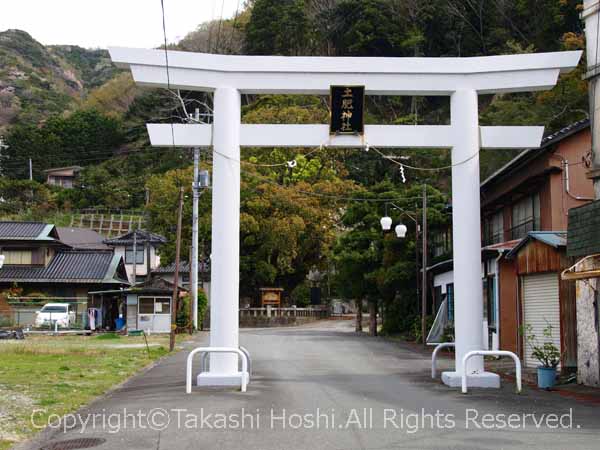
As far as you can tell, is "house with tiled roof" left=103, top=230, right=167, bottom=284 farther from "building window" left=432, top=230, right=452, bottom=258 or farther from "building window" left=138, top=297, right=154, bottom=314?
"building window" left=432, top=230, right=452, bottom=258

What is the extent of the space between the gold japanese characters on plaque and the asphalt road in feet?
16.8

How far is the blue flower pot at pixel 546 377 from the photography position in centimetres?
1459

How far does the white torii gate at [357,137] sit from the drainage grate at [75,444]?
5384 millimetres

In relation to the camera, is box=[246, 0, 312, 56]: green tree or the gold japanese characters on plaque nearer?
the gold japanese characters on plaque

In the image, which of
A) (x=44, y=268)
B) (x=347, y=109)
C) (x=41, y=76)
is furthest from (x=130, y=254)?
(x=41, y=76)

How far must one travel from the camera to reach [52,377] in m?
16.9

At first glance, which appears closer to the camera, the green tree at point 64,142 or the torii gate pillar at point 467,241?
the torii gate pillar at point 467,241

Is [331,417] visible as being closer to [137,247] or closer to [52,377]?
[52,377]

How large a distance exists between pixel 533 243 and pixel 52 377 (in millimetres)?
11973

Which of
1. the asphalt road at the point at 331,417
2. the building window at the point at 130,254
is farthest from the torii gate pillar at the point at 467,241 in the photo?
the building window at the point at 130,254

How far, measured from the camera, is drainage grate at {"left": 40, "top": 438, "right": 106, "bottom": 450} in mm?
8656

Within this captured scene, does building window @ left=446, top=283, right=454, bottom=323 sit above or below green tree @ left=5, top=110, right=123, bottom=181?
below

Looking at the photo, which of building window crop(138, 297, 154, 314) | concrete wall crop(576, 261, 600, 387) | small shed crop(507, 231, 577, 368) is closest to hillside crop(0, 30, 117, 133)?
building window crop(138, 297, 154, 314)

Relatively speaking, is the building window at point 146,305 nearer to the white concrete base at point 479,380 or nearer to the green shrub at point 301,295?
the green shrub at point 301,295
